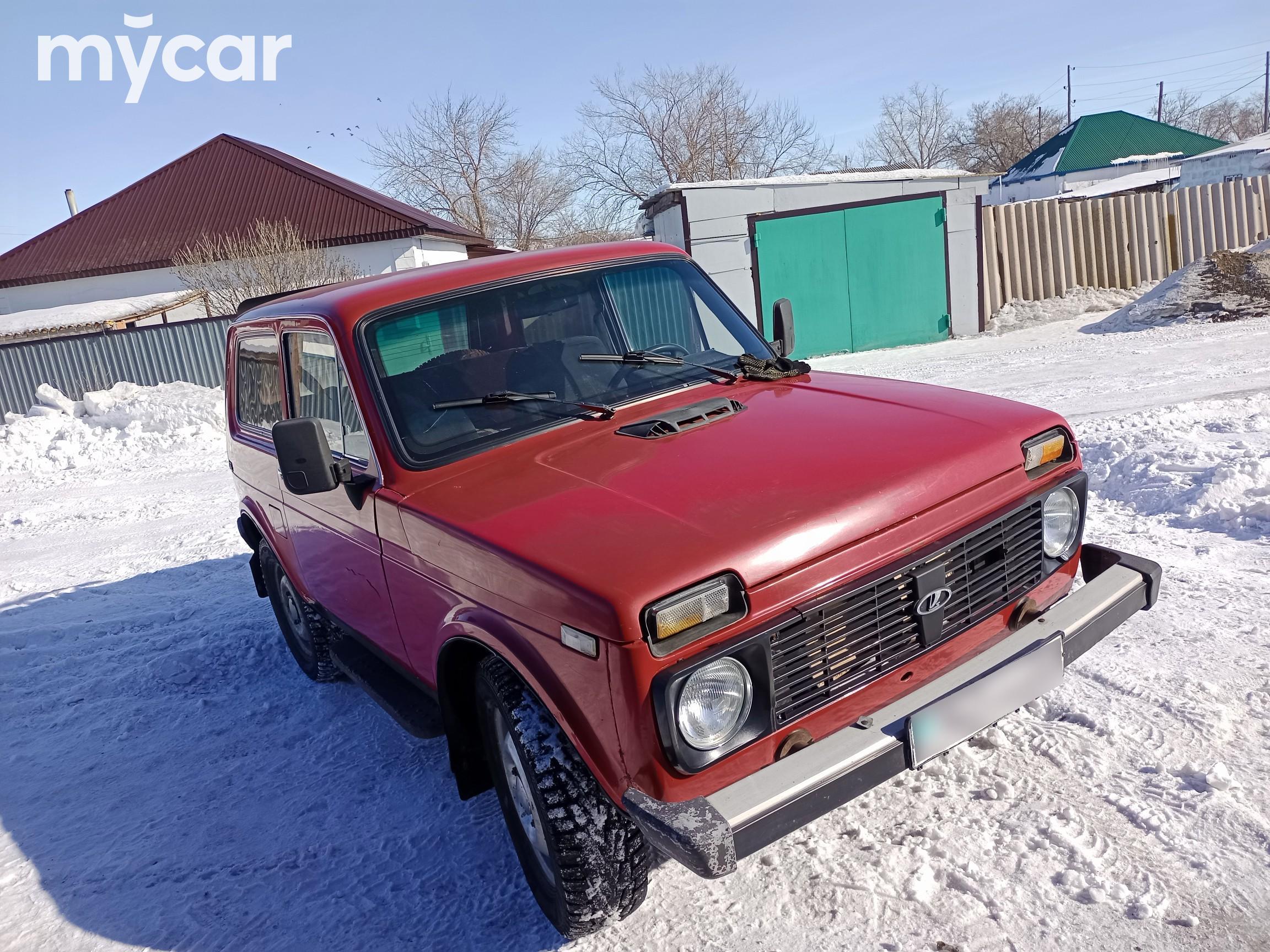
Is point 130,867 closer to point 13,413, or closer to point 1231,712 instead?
point 1231,712

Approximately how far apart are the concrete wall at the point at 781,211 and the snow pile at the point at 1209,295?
2.34 meters

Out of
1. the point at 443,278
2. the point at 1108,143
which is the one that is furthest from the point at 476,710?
the point at 1108,143

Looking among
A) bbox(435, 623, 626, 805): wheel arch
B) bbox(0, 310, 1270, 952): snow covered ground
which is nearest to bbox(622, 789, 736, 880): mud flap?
bbox(435, 623, 626, 805): wheel arch

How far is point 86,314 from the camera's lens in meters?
25.5

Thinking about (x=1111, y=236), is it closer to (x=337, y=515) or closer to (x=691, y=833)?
(x=337, y=515)

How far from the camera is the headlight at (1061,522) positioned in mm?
2998

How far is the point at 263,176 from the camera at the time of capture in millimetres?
28000

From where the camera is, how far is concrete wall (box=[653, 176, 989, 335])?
14328 millimetres

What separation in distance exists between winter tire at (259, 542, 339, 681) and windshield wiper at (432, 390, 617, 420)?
1.74 m

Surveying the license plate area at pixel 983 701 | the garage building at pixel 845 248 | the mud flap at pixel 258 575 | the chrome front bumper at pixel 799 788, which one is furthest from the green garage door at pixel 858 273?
the chrome front bumper at pixel 799 788

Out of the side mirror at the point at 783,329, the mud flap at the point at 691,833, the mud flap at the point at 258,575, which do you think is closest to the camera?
the mud flap at the point at 691,833

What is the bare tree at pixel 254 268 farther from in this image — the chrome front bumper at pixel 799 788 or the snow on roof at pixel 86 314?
the chrome front bumper at pixel 799 788

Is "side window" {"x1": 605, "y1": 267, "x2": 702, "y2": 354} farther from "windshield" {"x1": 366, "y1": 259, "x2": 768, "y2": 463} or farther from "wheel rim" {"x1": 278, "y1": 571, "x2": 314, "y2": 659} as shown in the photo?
"wheel rim" {"x1": 278, "y1": 571, "x2": 314, "y2": 659}

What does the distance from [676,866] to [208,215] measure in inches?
1135
